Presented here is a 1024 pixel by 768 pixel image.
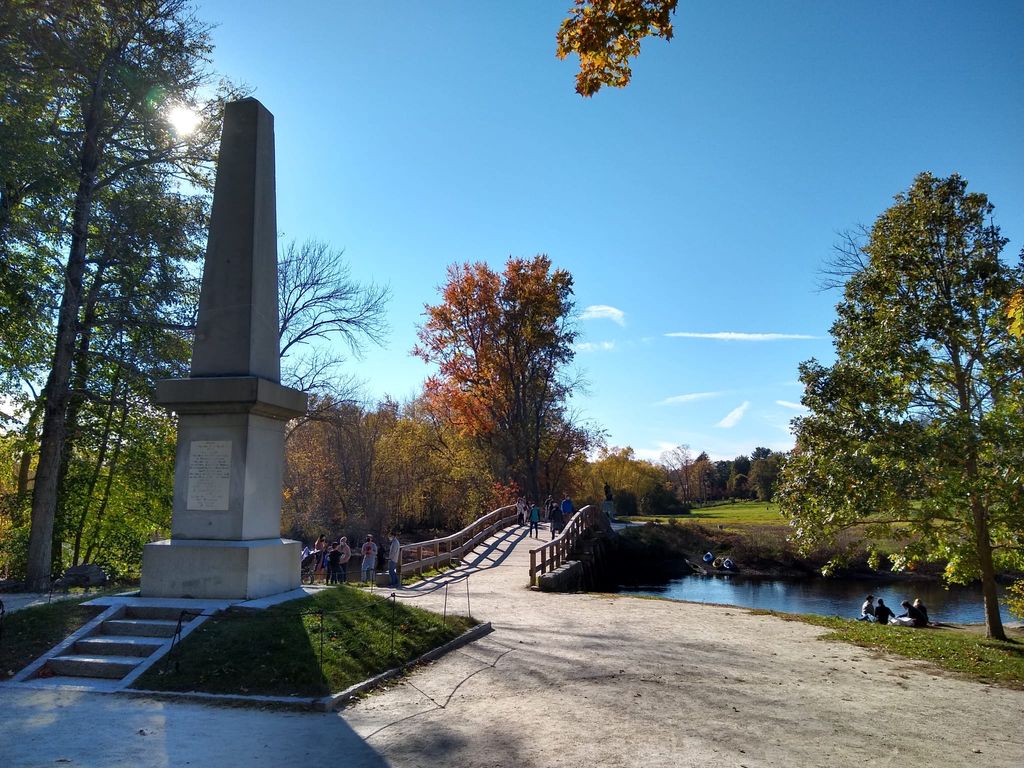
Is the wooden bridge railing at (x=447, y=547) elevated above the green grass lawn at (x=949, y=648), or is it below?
above

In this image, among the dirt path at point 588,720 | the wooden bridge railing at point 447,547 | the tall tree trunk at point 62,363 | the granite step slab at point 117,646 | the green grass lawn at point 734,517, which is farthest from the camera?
the green grass lawn at point 734,517

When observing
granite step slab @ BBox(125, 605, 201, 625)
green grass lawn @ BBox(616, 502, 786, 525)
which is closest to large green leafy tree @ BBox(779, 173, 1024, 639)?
granite step slab @ BBox(125, 605, 201, 625)

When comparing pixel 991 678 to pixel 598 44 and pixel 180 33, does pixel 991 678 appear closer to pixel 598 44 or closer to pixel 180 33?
pixel 598 44

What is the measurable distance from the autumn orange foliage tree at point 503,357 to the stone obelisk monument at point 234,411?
2871 cm

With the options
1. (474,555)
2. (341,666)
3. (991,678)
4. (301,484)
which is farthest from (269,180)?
(301,484)

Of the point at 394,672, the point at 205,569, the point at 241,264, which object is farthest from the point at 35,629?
the point at 241,264

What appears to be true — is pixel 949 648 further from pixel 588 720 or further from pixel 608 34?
pixel 608 34

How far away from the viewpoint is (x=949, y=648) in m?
11.7

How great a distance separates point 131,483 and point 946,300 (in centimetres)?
2135

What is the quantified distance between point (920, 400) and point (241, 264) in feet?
42.3

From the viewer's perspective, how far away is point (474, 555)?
→ 2480cm

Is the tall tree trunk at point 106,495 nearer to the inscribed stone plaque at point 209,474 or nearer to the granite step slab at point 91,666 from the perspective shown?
the inscribed stone plaque at point 209,474

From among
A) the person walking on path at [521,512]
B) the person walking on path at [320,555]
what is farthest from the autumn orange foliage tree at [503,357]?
the person walking on path at [320,555]

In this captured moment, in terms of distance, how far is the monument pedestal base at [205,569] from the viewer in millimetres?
9266
